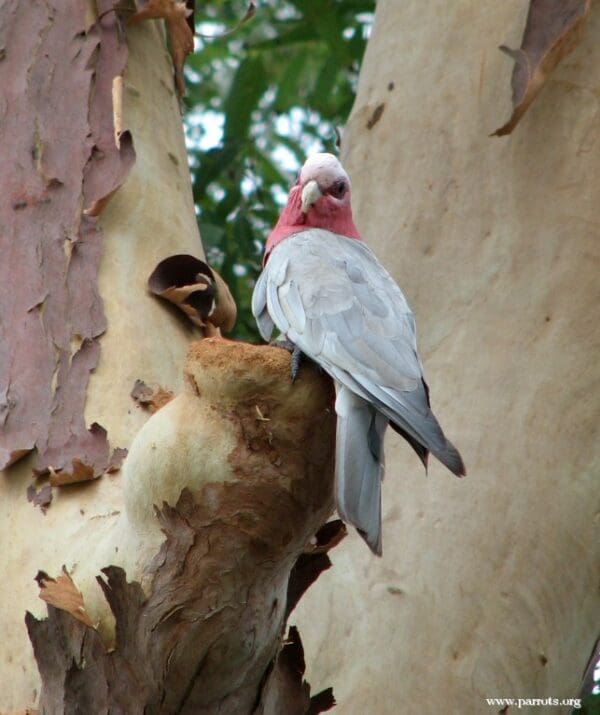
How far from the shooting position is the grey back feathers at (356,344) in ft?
7.03

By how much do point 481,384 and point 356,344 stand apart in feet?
2.09

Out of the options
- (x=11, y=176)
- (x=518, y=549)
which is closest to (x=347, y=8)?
(x=11, y=176)

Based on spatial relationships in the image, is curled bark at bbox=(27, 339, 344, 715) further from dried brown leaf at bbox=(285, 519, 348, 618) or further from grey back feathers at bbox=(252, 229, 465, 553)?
dried brown leaf at bbox=(285, 519, 348, 618)

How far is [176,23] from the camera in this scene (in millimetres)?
3621

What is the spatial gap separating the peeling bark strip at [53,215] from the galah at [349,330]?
19.7 inches

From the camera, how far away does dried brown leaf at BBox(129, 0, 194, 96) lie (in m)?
3.53

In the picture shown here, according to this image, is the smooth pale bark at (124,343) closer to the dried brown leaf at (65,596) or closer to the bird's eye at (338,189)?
the dried brown leaf at (65,596)

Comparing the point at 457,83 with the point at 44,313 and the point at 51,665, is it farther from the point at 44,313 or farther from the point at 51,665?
the point at 51,665

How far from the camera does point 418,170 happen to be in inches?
133

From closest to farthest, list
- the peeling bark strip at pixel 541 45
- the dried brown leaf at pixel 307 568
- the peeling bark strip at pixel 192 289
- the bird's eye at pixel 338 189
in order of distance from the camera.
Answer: the dried brown leaf at pixel 307 568
the peeling bark strip at pixel 192 289
the peeling bark strip at pixel 541 45
the bird's eye at pixel 338 189

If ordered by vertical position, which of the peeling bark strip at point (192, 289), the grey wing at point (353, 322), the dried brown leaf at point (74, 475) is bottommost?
the dried brown leaf at point (74, 475)

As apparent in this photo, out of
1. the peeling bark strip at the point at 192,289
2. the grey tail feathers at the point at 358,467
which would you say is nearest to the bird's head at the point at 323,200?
the peeling bark strip at the point at 192,289

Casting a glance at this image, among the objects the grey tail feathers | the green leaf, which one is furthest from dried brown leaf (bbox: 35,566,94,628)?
the green leaf

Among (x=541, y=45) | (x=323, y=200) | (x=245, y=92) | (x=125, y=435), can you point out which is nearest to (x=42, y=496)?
(x=125, y=435)
